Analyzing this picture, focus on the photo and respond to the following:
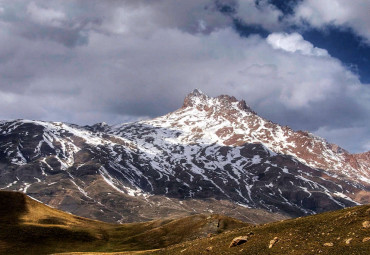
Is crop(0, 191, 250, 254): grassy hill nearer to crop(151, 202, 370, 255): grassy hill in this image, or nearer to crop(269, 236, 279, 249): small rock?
crop(151, 202, 370, 255): grassy hill

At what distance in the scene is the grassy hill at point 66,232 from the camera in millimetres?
100062

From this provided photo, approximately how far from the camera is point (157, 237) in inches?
4589

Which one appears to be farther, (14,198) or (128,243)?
(14,198)

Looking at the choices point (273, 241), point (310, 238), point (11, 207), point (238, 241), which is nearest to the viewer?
point (310, 238)

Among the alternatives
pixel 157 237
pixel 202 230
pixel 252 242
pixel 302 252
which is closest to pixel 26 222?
pixel 157 237

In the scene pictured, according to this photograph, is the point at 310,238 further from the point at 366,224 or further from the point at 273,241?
the point at 366,224

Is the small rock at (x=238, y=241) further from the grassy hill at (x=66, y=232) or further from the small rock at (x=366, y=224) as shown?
the grassy hill at (x=66, y=232)

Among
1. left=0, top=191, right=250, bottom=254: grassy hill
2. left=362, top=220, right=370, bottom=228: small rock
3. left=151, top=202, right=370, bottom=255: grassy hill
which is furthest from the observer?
left=0, top=191, right=250, bottom=254: grassy hill

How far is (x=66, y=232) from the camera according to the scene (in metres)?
112

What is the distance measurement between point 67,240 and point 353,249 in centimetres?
8822

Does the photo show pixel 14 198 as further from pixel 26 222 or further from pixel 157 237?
pixel 157 237

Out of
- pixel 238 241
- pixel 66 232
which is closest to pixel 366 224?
pixel 238 241

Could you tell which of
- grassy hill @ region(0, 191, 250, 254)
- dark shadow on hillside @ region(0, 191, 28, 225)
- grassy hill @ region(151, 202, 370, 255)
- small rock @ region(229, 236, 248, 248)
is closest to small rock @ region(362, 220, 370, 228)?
grassy hill @ region(151, 202, 370, 255)

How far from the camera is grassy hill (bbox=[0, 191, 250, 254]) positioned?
100062mm
